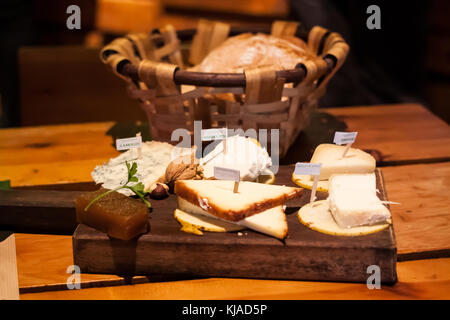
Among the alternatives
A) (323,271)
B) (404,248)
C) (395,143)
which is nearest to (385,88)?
(395,143)

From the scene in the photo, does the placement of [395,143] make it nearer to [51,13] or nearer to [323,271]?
[323,271]

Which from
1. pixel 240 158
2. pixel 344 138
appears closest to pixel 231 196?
pixel 240 158

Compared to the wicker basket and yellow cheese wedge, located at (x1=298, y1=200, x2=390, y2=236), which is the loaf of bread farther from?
yellow cheese wedge, located at (x1=298, y1=200, x2=390, y2=236)

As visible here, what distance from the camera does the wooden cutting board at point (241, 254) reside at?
1068mm

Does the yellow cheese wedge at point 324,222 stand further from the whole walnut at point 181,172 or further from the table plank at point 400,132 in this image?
the table plank at point 400,132

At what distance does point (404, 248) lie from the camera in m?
1.22

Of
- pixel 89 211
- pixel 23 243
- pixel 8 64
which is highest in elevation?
pixel 8 64

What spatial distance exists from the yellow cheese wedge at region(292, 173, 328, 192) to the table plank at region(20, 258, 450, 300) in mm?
283

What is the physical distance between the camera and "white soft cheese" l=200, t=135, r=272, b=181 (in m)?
1.26

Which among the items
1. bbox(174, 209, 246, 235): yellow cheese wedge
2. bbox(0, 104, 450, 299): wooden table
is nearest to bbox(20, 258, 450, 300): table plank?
bbox(0, 104, 450, 299): wooden table

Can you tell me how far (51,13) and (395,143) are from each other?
2573mm

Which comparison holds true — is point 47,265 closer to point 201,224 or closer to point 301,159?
point 201,224

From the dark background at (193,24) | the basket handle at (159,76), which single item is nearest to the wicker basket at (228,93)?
the basket handle at (159,76)

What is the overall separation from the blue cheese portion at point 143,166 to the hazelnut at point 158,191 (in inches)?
1.2
